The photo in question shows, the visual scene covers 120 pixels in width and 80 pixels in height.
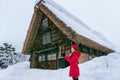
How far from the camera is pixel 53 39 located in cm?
1631

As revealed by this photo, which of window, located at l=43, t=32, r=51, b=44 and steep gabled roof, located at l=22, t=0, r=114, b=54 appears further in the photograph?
window, located at l=43, t=32, r=51, b=44

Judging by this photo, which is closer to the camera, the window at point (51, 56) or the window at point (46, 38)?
the window at point (51, 56)

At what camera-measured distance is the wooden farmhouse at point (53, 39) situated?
14188mm

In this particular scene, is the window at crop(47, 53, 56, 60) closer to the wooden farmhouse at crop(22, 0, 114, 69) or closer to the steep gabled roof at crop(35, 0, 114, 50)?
the wooden farmhouse at crop(22, 0, 114, 69)

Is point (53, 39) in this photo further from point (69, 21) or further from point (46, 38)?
point (69, 21)

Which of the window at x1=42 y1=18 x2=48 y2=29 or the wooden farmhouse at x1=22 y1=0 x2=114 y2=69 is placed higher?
the window at x1=42 y1=18 x2=48 y2=29

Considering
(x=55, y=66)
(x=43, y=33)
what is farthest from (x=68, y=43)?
(x=43, y=33)

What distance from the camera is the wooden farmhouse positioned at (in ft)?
46.5

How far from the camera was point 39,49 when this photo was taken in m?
18.2

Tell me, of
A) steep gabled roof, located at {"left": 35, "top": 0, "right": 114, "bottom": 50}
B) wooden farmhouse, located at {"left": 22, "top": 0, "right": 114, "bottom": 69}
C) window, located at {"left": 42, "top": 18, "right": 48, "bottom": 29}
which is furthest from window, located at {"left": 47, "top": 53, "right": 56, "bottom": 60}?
steep gabled roof, located at {"left": 35, "top": 0, "right": 114, "bottom": 50}

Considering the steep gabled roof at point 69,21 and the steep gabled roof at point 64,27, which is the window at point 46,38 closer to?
the steep gabled roof at point 64,27

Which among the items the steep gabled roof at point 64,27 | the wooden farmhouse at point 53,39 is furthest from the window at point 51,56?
the steep gabled roof at point 64,27

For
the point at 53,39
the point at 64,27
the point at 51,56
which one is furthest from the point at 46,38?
the point at 64,27

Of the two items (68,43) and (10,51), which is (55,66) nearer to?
(68,43)
